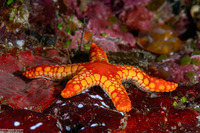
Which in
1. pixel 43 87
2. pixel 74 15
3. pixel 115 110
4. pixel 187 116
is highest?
pixel 74 15

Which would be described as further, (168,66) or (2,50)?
(168,66)

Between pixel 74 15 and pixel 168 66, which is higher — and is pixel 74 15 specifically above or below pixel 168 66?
above

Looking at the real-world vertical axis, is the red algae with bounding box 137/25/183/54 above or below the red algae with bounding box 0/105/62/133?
above

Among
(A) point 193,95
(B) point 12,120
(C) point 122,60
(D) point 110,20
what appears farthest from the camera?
(D) point 110,20

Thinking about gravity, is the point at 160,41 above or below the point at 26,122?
above

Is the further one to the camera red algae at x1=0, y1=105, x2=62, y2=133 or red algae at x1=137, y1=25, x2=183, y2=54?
red algae at x1=137, y1=25, x2=183, y2=54

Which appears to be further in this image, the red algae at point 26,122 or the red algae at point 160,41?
the red algae at point 160,41

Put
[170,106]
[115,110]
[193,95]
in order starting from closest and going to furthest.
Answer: [115,110], [170,106], [193,95]

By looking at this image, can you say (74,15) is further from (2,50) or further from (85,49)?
(2,50)

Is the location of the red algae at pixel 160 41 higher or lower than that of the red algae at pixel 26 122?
higher

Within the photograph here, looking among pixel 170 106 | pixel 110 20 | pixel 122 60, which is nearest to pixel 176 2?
pixel 110 20

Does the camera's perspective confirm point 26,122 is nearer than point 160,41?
Yes
